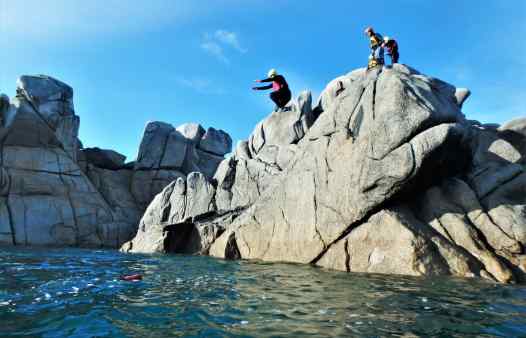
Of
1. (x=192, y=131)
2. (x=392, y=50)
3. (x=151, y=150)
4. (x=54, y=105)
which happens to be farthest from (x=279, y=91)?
(x=54, y=105)

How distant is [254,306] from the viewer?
748cm

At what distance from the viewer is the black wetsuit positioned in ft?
74.5

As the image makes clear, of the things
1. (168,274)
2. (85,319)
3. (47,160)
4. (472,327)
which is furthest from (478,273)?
(47,160)

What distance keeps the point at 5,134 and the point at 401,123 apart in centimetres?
2745

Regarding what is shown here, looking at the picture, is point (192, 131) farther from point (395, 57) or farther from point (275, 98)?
point (395, 57)

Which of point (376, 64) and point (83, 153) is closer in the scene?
point (376, 64)

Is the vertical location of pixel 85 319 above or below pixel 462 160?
A: below

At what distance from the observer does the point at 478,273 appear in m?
12.0

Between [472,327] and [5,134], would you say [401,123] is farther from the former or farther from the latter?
[5,134]

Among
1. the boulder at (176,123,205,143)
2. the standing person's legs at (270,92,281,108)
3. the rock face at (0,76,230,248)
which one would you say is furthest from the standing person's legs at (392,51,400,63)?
the boulder at (176,123,205,143)

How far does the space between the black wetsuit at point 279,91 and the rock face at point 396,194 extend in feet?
18.3

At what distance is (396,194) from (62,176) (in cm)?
2467

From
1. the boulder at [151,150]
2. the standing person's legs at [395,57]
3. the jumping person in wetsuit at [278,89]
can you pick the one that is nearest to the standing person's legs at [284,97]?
the jumping person in wetsuit at [278,89]

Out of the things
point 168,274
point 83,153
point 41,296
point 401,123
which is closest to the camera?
point 41,296
